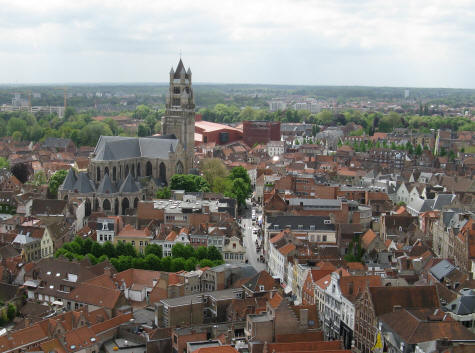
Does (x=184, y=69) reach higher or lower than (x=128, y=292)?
higher

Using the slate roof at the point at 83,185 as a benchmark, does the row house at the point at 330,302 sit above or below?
below

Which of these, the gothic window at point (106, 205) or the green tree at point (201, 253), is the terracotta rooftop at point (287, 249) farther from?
the gothic window at point (106, 205)

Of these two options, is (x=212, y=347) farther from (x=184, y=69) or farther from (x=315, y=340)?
(x=184, y=69)

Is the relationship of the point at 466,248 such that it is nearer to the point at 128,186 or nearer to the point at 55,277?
the point at 55,277

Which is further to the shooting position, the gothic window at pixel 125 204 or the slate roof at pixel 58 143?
the slate roof at pixel 58 143

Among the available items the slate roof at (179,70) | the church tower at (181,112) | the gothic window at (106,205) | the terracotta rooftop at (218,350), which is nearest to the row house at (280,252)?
the terracotta rooftop at (218,350)

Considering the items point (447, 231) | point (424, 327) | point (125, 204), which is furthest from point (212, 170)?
point (424, 327)

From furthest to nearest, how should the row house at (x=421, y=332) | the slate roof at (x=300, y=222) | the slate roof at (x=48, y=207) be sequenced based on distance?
the slate roof at (x=48, y=207), the slate roof at (x=300, y=222), the row house at (x=421, y=332)

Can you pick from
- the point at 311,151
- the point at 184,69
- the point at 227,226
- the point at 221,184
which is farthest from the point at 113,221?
the point at 311,151

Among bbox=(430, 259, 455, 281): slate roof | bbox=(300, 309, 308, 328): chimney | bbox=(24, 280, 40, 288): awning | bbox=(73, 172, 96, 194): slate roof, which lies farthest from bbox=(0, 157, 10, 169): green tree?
bbox=(300, 309, 308, 328): chimney
